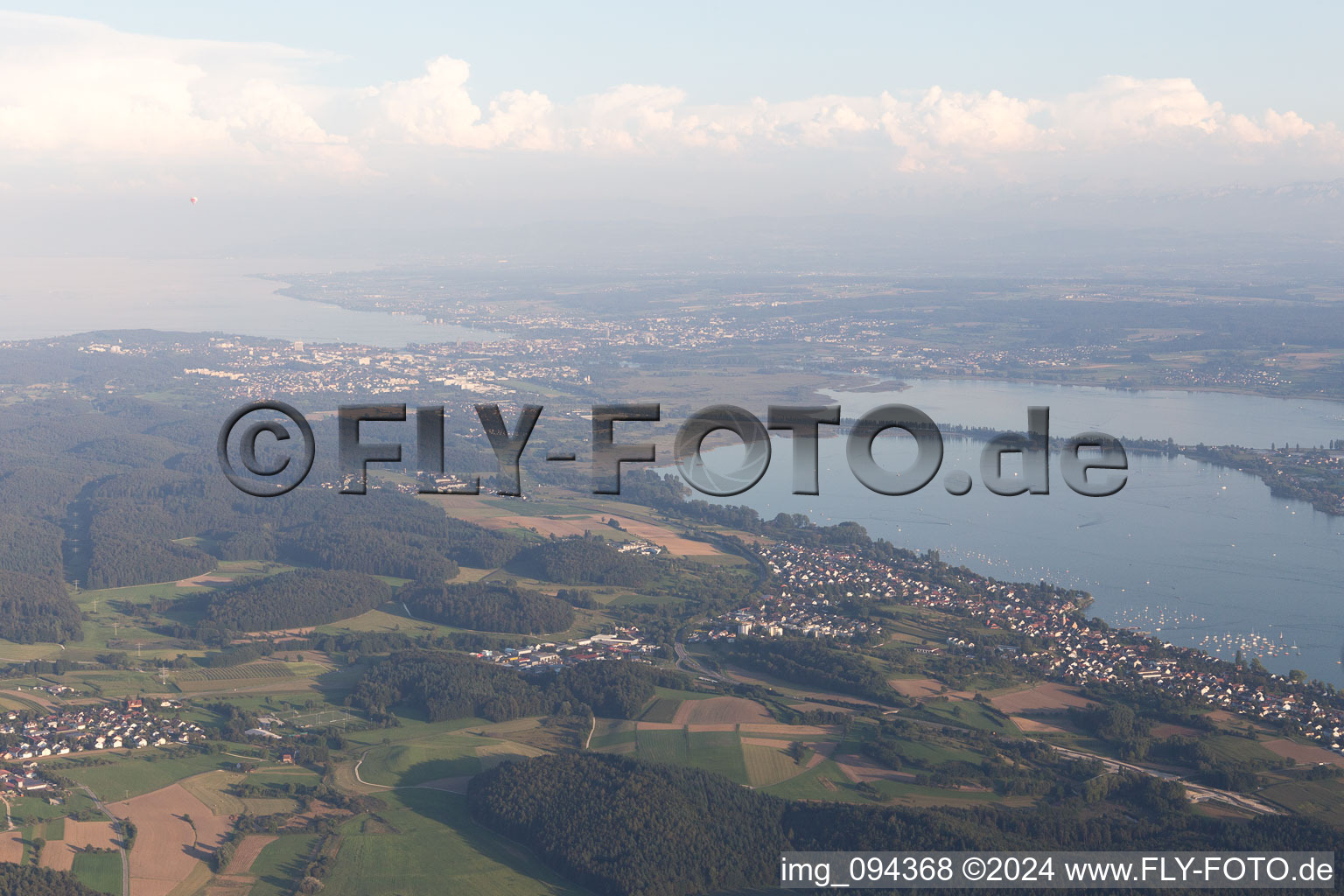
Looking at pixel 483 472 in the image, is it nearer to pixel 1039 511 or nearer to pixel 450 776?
pixel 1039 511

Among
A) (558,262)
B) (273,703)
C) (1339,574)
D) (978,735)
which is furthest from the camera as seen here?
(558,262)

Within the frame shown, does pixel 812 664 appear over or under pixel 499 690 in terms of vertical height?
over

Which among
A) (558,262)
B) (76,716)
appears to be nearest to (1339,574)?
(76,716)

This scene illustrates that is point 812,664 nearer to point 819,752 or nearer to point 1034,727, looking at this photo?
point 819,752

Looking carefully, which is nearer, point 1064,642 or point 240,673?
point 240,673

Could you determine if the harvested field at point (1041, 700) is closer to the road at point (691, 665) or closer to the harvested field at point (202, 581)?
the road at point (691, 665)

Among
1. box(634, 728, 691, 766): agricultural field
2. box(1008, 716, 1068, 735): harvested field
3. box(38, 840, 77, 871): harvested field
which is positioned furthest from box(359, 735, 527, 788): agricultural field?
box(1008, 716, 1068, 735): harvested field

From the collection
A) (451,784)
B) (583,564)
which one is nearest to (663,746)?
(451,784)

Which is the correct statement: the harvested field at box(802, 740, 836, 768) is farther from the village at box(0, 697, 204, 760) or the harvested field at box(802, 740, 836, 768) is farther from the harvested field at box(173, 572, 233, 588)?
the harvested field at box(173, 572, 233, 588)
